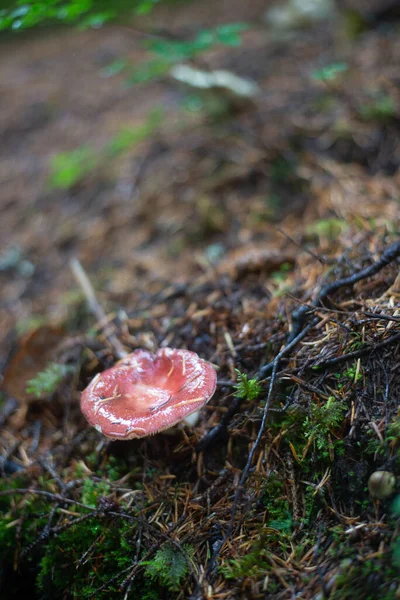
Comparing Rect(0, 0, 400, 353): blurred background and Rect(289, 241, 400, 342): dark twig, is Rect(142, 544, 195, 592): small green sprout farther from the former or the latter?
Rect(0, 0, 400, 353): blurred background

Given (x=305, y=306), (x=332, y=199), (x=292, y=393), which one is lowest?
(x=332, y=199)

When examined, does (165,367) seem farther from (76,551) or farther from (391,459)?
→ (391,459)

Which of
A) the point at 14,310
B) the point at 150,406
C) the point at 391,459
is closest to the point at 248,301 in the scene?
the point at 150,406

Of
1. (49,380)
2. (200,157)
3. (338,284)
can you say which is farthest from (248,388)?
(200,157)

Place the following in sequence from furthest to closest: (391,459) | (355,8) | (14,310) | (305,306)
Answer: (355,8), (14,310), (305,306), (391,459)

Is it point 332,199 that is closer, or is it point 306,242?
point 306,242

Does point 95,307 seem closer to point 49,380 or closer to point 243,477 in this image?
point 49,380

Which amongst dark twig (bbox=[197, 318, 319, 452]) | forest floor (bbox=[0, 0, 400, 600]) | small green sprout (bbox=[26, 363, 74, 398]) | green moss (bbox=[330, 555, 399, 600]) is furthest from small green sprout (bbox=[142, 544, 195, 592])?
small green sprout (bbox=[26, 363, 74, 398])

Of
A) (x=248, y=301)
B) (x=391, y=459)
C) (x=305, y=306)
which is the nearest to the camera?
(x=391, y=459)
